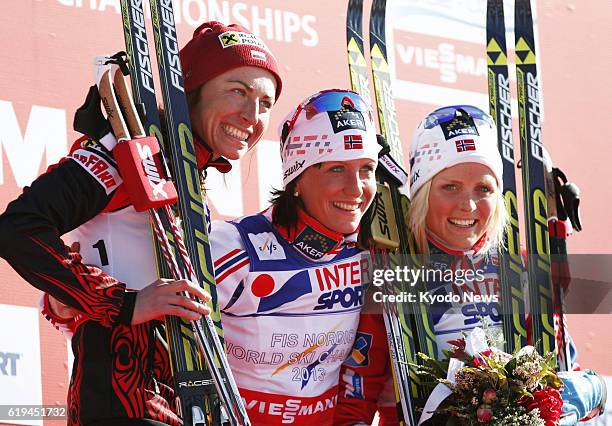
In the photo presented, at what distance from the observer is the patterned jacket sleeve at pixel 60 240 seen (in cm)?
235

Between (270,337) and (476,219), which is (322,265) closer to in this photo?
(270,337)

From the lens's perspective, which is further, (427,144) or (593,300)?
(593,300)

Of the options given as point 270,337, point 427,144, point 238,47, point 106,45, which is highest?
point 106,45

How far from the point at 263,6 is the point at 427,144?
1175mm

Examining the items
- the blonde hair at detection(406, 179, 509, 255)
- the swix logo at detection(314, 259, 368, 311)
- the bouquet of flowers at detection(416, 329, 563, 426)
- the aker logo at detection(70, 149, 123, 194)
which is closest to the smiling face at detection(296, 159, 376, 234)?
the swix logo at detection(314, 259, 368, 311)

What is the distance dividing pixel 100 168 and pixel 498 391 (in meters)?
1.09

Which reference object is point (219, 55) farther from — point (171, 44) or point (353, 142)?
point (353, 142)

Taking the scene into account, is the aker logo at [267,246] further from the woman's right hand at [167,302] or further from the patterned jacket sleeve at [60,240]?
the patterned jacket sleeve at [60,240]

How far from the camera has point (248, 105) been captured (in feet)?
8.89

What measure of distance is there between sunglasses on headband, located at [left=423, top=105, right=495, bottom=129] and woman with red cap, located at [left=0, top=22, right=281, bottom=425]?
3.17 ft

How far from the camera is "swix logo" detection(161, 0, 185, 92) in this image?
266cm

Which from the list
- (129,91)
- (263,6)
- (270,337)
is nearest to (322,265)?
(270,337)

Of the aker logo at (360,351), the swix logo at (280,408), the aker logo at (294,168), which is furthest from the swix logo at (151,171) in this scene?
the aker logo at (360,351)

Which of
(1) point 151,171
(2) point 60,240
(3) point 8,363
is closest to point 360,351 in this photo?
(1) point 151,171
